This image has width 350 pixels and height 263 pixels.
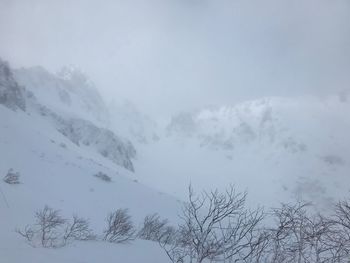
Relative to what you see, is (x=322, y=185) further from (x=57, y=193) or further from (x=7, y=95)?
(x=57, y=193)

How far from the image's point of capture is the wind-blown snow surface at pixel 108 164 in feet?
42.3

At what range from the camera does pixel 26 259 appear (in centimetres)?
583

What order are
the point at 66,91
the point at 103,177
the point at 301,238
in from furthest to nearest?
1. the point at 66,91
2. the point at 103,177
3. the point at 301,238

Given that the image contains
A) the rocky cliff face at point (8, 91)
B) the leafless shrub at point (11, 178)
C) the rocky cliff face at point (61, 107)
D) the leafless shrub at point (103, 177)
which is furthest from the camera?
the rocky cliff face at point (61, 107)

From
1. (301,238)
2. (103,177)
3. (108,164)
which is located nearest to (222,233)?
(301,238)

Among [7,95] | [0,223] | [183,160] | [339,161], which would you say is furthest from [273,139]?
[0,223]

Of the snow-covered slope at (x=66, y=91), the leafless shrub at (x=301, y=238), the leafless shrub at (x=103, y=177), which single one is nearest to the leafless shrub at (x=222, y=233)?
the leafless shrub at (x=301, y=238)

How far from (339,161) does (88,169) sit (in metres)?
178

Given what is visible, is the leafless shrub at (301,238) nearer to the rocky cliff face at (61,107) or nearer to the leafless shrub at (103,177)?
the leafless shrub at (103,177)

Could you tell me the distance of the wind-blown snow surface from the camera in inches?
507

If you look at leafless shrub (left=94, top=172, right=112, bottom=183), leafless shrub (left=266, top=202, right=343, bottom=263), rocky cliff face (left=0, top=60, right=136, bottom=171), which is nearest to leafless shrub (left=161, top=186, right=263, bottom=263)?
leafless shrub (left=266, top=202, right=343, bottom=263)

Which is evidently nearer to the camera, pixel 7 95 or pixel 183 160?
pixel 7 95

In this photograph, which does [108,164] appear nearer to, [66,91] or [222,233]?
[222,233]

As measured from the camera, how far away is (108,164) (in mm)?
53969
